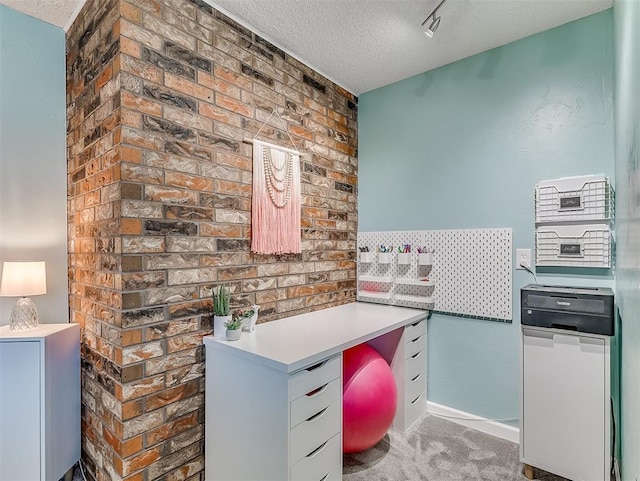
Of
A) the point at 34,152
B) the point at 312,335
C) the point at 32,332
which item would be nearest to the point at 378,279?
the point at 312,335

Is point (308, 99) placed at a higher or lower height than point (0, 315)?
higher

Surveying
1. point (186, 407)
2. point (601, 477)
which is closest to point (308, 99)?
point (186, 407)

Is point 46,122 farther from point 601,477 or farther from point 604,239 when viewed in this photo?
point 601,477

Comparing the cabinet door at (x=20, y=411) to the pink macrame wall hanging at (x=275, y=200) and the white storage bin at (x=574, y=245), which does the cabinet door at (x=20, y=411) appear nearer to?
the pink macrame wall hanging at (x=275, y=200)

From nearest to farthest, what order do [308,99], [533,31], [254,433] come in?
[254,433], [533,31], [308,99]

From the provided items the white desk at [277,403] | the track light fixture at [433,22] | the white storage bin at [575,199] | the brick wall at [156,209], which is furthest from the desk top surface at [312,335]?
the track light fixture at [433,22]

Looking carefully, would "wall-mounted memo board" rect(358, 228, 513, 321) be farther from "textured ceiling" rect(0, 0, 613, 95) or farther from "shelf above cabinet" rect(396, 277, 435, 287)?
"textured ceiling" rect(0, 0, 613, 95)

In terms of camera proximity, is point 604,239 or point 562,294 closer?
point 562,294

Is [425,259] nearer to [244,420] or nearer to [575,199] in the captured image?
[575,199]

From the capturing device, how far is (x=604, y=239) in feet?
6.37

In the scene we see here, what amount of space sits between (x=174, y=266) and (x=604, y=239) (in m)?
2.37

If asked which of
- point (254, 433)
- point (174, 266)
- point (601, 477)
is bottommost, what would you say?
point (601, 477)

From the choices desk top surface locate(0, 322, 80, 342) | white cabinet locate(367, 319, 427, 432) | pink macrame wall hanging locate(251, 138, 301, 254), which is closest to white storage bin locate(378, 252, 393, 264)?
white cabinet locate(367, 319, 427, 432)

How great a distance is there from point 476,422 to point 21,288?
9.51ft
